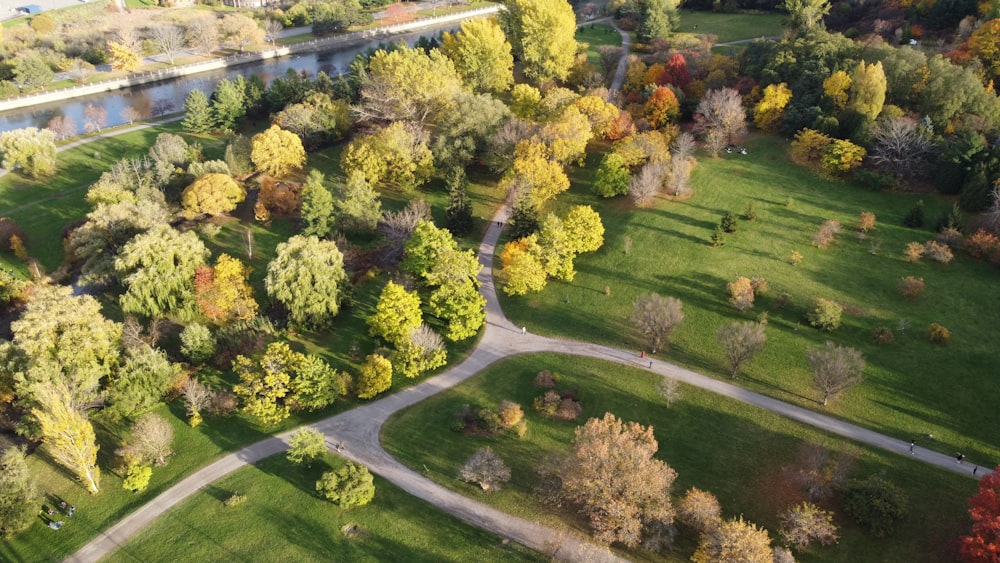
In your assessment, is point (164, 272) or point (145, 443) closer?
point (145, 443)

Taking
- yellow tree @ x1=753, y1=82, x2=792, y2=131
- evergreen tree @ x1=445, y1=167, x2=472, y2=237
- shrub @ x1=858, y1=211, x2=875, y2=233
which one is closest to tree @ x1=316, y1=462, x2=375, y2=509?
evergreen tree @ x1=445, y1=167, x2=472, y2=237

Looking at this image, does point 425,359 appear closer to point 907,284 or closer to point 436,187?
point 436,187

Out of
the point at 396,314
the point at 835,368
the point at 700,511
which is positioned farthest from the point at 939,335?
the point at 396,314

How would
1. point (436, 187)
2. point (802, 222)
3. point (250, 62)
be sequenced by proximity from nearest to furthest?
point (802, 222)
point (436, 187)
point (250, 62)

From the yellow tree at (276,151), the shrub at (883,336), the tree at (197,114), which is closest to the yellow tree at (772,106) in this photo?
the shrub at (883,336)

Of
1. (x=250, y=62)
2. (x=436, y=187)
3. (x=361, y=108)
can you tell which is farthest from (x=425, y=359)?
(x=250, y=62)

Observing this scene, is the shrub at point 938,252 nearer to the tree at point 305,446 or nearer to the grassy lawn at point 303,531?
the grassy lawn at point 303,531

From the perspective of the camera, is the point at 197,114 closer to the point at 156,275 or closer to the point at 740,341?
the point at 156,275

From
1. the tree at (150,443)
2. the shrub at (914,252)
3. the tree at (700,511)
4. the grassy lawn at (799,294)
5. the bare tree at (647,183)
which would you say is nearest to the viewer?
the tree at (700,511)
